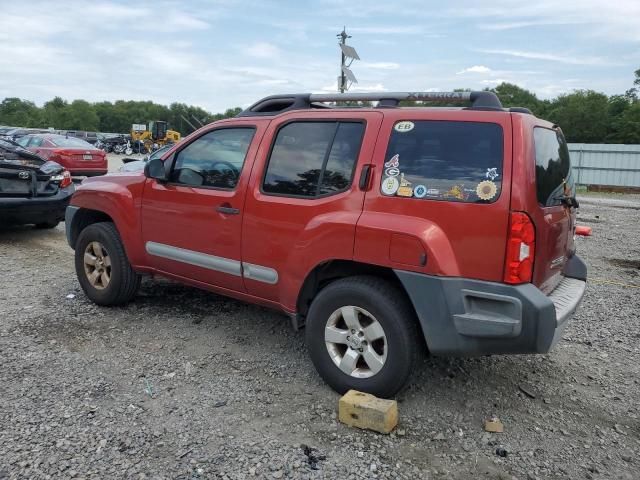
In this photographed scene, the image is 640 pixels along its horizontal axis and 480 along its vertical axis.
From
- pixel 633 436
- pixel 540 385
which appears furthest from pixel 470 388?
pixel 633 436

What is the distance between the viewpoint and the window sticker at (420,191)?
10.6 ft

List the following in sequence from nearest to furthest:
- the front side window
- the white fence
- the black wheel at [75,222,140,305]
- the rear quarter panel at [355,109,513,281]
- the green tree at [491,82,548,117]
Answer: the rear quarter panel at [355,109,513,281]
the front side window
the black wheel at [75,222,140,305]
the white fence
the green tree at [491,82,548,117]

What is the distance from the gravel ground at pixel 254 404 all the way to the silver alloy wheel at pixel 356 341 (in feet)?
0.96

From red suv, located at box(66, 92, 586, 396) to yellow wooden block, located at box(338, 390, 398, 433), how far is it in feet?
0.53

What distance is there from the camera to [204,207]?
4.30 metres

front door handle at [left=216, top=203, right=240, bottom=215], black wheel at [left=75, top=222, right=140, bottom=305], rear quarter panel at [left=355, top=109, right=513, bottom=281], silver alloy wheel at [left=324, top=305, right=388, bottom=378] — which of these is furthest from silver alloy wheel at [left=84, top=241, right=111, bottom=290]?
rear quarter panel at [left=355, top=109, right=513, bottom=281]

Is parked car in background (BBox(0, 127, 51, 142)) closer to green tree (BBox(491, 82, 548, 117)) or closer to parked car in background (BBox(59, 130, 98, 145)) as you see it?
parked car in background (BBox(59, 130, 98, 145))

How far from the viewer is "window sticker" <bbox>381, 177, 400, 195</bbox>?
3.35 meters

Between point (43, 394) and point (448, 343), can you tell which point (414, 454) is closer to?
point (448, 343)

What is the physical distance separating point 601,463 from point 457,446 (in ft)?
2.51

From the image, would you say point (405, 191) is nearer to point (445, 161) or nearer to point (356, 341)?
point (445, 161)

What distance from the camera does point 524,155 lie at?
3043 millimetres

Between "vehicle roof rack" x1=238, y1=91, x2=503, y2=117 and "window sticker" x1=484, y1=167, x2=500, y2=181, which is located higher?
"vehicle roof rack" x1=238, y1=91, x2=503, y2=117

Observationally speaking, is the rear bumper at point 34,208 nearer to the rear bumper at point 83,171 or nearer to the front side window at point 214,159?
the front side window at point 214,159
